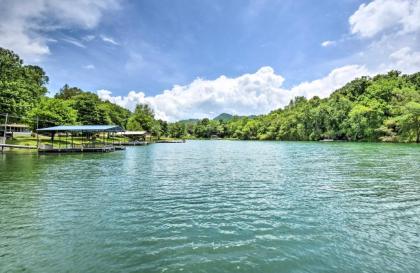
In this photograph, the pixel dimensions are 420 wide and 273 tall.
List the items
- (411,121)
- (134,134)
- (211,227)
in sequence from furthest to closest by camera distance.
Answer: (134,134), (411,121), (211,227)

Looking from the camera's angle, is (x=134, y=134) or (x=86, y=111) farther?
(x=134, y=134)

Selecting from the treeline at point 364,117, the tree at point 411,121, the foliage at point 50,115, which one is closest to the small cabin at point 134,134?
the foliage at point 50,115

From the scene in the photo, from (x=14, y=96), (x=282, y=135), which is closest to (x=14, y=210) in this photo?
(x=14, y=96)

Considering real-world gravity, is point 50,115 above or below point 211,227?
above

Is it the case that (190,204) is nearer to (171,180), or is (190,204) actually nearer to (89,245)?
(89,245)

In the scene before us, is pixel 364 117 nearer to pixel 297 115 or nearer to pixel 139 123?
pixel 297 115

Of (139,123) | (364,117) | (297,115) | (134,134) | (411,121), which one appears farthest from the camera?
(297,115)

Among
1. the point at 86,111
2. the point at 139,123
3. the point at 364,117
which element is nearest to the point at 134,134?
the point at 86,111

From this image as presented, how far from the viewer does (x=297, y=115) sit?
132 meters

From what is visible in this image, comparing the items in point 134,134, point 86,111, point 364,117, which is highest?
point 86,111

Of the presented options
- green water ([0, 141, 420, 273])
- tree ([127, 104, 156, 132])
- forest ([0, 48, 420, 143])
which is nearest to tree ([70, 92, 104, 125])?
forest ([0, 48, 420, 143])

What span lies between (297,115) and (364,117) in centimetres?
3868

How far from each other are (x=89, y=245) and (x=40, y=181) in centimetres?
1400

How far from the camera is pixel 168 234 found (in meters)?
9.62
